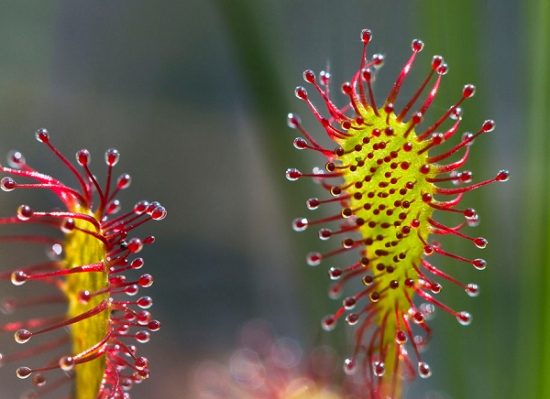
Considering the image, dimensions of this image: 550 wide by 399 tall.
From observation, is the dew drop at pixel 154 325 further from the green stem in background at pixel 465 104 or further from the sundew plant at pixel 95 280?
the green stem in background at pixel 465 104

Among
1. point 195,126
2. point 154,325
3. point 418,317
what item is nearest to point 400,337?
point 418,317

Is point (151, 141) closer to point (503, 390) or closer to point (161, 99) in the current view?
point (161, 99)

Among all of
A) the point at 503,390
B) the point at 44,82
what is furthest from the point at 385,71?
the point at 503,390

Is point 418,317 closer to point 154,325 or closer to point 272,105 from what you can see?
point 154,325

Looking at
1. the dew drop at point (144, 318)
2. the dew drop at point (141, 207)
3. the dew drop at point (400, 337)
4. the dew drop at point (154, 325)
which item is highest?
the dew drop at point (141, 207)

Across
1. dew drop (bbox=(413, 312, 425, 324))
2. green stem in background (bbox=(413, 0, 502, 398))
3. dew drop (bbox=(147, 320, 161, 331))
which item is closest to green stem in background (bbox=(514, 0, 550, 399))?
green stem in background (bbox=(413, 0, 502, 398))

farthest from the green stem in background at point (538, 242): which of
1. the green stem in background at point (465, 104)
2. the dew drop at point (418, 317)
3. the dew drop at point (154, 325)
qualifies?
the dew drop at point (154, 325)

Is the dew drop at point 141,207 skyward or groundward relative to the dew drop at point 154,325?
skyward
